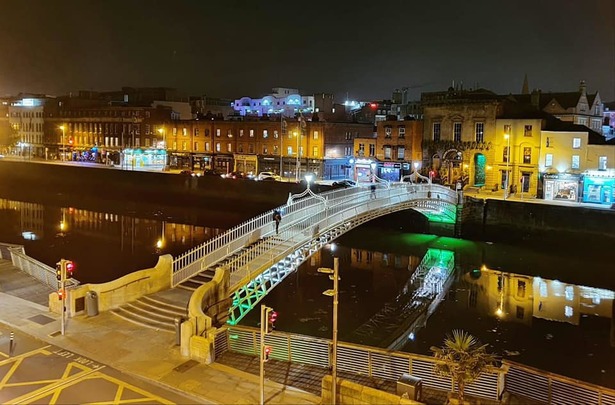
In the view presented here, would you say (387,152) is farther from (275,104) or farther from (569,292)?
(275,104)

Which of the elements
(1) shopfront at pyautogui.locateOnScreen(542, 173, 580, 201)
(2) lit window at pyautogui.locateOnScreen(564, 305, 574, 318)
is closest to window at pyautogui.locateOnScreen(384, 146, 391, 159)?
(1) shopfront at pyautogui.locateOnScreen(542, 173, 580, 201)

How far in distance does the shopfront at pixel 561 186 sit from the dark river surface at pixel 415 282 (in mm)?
10968

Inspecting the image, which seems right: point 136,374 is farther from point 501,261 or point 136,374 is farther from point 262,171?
point 262,171

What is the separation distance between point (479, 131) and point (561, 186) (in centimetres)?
1310

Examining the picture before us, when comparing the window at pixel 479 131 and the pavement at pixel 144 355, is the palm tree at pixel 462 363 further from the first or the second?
the window at pixel 479 131

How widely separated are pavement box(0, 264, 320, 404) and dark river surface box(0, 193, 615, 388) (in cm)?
928

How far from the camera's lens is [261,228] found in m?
33.7

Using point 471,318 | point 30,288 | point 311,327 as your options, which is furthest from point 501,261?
point 30,288

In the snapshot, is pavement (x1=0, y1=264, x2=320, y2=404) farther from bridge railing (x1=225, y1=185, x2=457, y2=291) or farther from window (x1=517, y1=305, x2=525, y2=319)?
window (x1=517, y1=305, x2=525, y2=319)

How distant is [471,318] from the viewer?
1358 inches

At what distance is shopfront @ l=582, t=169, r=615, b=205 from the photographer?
2419 inches

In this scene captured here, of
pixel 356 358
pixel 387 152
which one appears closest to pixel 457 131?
pixel 387 152

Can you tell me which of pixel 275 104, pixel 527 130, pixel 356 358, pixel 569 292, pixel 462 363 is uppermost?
pixel 275 104

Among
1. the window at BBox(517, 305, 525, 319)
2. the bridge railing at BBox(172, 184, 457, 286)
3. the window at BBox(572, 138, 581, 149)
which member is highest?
the window at BBox(572, 138, 581, 149)
